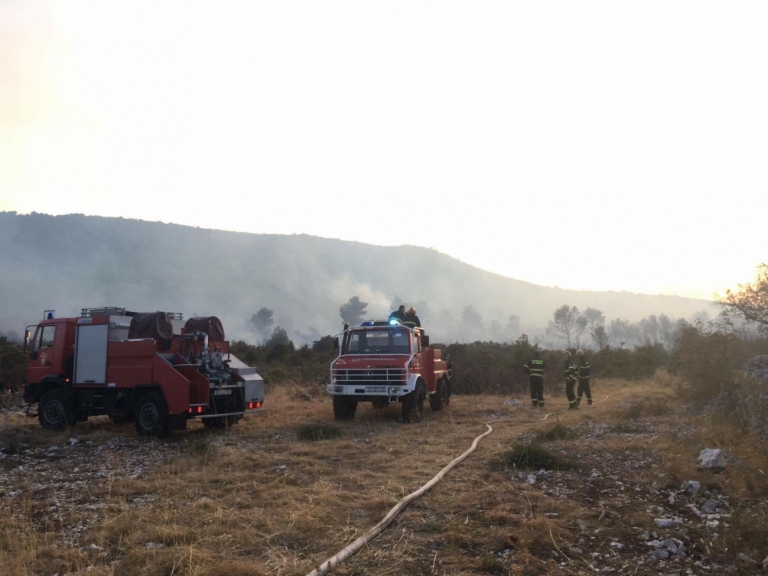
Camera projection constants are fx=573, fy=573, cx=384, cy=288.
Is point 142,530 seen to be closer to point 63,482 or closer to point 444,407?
point 63,482

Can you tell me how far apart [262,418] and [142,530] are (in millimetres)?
9213

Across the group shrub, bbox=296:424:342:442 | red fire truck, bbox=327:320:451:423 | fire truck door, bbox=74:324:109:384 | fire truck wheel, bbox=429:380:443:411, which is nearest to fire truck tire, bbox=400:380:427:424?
red fire truck, bbox=327:320:451:423

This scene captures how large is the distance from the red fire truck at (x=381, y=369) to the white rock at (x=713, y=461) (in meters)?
6.66

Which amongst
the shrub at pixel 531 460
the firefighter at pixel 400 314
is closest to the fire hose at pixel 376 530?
the shrub at pixel 531 460

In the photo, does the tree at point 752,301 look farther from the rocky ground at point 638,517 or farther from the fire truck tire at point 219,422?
the fire truck tire at point 219,422

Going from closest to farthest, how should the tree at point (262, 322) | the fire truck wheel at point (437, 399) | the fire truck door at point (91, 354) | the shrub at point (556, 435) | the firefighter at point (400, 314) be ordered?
the shrub at point (556, 435), the fire truck door at point (91, 354), the firefighter at point (400, 314), the fire truck wheel at point (437, 399), the tree at point (262, 322)

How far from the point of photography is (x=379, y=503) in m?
6.31

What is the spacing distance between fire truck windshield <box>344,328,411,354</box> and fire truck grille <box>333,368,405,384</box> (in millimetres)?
811

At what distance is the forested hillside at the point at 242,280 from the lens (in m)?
112

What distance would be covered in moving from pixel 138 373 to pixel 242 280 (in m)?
138

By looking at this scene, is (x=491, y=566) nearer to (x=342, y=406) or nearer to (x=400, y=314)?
(x=342, y=406)

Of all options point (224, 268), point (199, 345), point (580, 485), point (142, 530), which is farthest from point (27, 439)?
point (224, 268)

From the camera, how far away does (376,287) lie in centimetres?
17350

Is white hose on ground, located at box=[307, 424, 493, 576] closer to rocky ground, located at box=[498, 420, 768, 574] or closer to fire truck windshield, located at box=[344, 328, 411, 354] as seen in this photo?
rocky ground, located at box=[498, 420, 768, 574]
